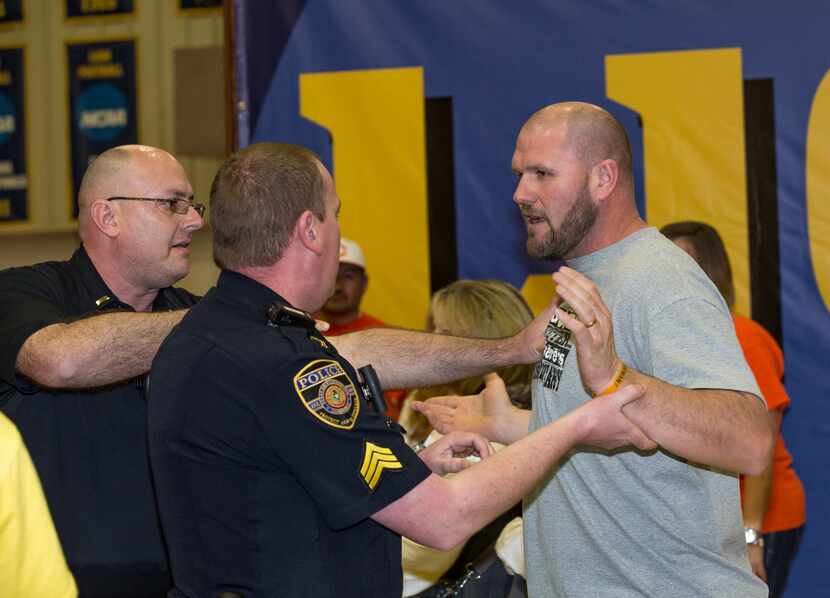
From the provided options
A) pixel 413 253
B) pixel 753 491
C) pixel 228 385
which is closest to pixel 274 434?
pixel 228 385

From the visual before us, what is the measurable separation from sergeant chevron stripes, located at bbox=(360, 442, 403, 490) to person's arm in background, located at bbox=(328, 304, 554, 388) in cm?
82

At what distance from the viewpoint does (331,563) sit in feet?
6.03

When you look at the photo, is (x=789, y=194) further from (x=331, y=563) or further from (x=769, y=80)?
(x=331, y=563)

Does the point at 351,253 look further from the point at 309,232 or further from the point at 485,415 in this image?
the point at 309,232

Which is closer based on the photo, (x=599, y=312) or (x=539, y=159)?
(x=599, y=312)

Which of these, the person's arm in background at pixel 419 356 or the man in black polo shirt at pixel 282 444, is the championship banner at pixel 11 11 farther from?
the man in black polo shirt at pixel 282 444

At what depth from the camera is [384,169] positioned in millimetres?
4391

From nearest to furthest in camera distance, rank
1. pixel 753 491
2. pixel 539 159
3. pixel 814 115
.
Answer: pixel 539 159, pixel 753 491, pixel 814 115

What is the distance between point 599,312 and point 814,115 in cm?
243

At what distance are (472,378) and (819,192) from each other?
1.63 metres

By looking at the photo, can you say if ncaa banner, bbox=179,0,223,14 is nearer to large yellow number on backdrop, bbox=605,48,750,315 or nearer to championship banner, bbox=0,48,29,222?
championship banner, bbox=0,48,29,222

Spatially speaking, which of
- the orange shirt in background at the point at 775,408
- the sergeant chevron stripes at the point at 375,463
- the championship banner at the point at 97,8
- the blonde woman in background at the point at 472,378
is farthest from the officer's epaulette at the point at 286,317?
the championship banner at the point at 97,8

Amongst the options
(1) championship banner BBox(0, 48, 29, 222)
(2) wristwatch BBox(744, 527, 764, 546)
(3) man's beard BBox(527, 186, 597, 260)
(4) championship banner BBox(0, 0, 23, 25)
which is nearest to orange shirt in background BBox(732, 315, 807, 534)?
(2) wristwatch BBox(744, 527, 764, 546)

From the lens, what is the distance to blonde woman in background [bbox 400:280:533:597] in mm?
2904
